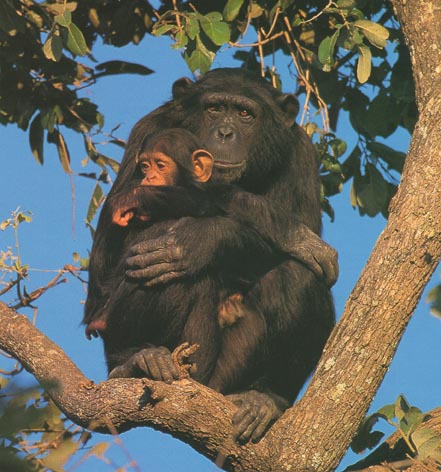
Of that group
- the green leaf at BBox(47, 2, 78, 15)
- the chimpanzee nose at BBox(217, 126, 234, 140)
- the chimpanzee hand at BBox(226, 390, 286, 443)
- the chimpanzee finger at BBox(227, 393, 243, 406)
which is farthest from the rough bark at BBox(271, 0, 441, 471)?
the green leaf at BBox(47, 2, 78, 15)

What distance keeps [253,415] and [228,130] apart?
6.80 feet

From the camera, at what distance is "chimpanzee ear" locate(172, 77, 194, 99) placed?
6.16 m

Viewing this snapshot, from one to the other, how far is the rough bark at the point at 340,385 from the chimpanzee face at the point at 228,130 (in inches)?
60.1

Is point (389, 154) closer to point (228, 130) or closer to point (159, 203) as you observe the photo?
point (228, 130)

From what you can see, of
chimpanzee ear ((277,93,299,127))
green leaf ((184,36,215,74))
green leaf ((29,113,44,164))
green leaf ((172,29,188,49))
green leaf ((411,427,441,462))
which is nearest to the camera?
green leaf ((411,427,441,462))

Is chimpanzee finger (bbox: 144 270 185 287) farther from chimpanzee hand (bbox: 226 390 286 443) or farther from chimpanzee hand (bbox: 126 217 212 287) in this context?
chimpanzee hand (bbox: 226 390 286 443)

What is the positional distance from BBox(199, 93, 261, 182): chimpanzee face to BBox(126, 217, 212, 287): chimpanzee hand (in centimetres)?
69

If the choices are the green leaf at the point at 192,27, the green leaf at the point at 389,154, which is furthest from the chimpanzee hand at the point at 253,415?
the green leaf at the point at 389,154

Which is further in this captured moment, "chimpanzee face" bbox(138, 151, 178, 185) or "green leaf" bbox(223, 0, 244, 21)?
"green leaf" bbox(223, 0, 244, 21)

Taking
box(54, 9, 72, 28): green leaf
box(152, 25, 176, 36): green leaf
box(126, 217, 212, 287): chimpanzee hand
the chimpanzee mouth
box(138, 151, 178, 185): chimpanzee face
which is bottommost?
box(126, 217, 212, 287): chimpanzee hand

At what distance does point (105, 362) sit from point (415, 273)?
2.05 metres

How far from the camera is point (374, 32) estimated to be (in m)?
5.67

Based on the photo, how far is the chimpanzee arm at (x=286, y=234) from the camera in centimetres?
539

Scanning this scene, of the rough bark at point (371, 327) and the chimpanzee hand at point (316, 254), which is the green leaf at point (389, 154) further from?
the rough bark at point (371, 327)
